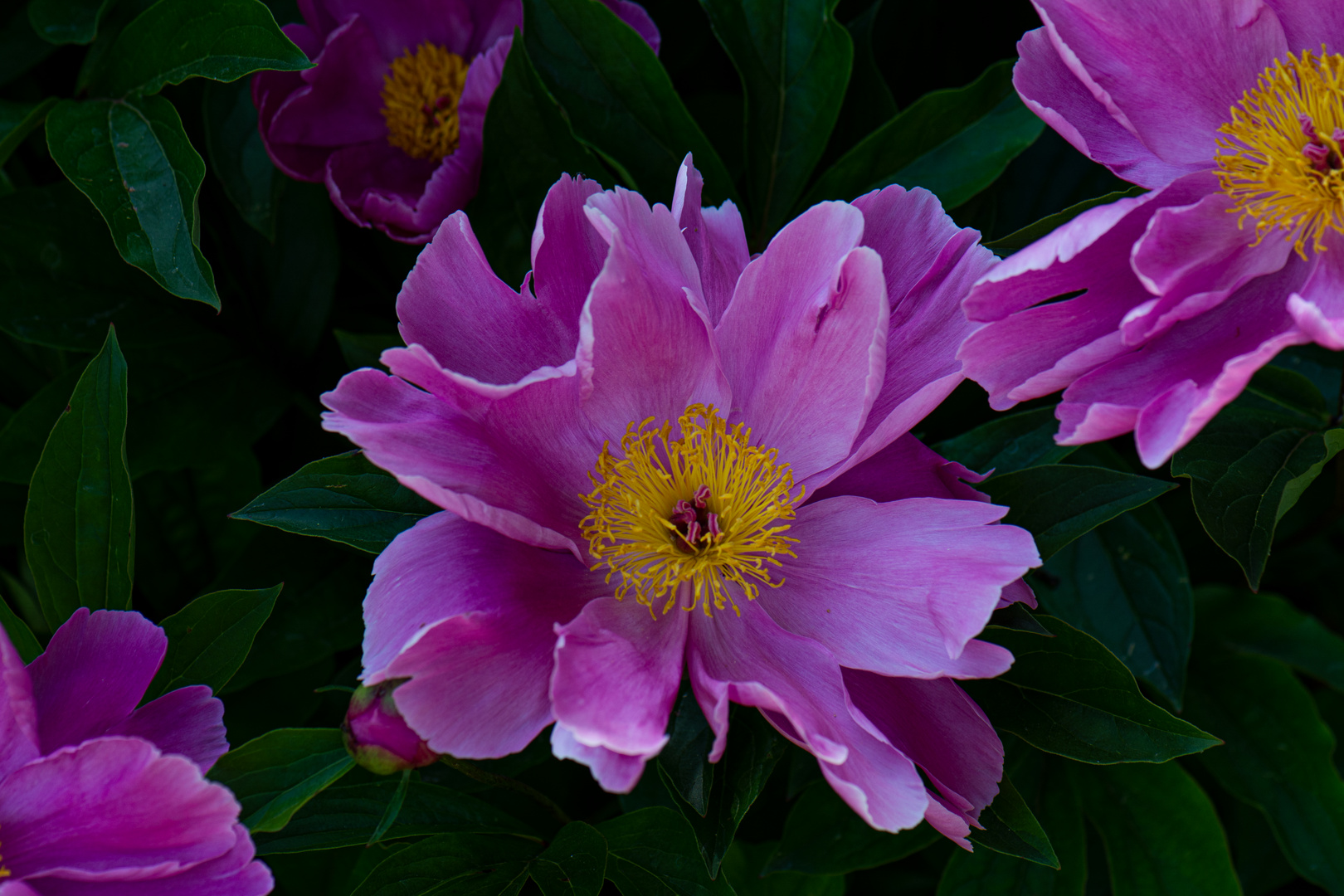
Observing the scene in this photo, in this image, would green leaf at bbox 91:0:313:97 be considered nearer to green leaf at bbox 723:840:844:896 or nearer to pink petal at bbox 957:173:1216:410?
pink petal at bbox 957:173:1216:410

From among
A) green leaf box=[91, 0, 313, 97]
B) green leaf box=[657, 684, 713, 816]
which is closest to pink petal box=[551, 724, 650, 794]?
green leaf box=[657, 684, 713, 816]

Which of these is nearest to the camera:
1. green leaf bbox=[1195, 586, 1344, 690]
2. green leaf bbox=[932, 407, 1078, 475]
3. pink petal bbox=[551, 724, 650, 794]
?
pink petal bbox=[551, 724, 650, 794]

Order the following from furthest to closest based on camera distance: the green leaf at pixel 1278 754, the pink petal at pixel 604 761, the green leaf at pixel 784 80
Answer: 1. the green leaf at pixel 1278 754
2. the green leaf at pixel 784 80
3. the pink petal at pixel 604 761

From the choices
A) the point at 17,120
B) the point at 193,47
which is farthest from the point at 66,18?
the point at 193,47

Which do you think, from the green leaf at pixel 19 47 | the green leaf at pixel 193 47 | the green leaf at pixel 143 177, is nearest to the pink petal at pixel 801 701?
the green leaf at pixel 143 177

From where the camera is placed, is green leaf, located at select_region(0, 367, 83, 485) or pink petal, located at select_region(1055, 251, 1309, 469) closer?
pink petal, located at select_region(1055, 251, 1309, 469)

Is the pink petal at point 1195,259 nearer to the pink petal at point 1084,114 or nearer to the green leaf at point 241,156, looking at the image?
the pink petal at point 1084,114
